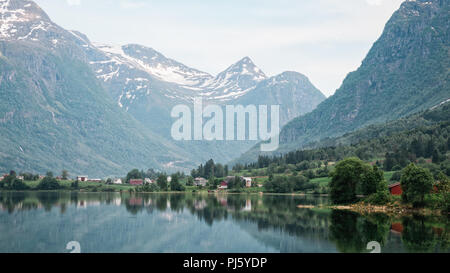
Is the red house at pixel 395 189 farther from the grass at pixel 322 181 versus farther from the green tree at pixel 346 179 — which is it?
the grass at pixel 322 181

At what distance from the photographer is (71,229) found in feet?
225

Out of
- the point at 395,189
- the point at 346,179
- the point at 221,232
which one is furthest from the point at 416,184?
the point at 221,232

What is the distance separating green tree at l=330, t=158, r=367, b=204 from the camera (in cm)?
10506

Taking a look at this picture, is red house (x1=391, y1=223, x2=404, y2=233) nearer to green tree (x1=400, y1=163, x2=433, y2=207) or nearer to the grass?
green tree (x1=400, y1=163, x2=433, y2=207)

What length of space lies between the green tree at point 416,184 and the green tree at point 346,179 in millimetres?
13539

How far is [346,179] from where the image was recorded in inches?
4186

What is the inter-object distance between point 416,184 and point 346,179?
18.6m

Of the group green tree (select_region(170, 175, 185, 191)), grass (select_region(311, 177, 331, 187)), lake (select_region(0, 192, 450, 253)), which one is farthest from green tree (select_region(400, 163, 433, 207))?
green tree (select_region(170, 175, 185, 191))
